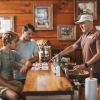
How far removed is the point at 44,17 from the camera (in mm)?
5430

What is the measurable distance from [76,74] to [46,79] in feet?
1.40

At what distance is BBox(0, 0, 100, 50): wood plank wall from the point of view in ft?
17.6

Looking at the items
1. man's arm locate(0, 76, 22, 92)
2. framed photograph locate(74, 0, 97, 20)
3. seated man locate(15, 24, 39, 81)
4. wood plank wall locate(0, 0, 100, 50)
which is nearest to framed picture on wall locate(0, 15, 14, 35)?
wood plank wall locate(0, 0, 100, 50)

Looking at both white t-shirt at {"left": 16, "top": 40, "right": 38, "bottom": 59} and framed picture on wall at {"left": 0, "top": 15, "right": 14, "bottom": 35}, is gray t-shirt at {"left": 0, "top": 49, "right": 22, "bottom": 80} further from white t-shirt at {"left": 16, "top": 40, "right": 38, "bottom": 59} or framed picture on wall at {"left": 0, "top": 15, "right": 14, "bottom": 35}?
framed picture on wall at {"left": 0, "top": 15, "right": 14, "bottom": 35}

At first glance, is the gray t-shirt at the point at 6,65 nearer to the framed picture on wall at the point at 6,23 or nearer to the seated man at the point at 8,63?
the seated man at the point at 8,63

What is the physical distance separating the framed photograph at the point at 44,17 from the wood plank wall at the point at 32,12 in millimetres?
78

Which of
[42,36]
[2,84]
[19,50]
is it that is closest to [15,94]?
[2,84]

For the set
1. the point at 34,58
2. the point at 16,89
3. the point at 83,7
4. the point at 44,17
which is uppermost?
the point at 83,7

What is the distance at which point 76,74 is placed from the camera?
3160 mm

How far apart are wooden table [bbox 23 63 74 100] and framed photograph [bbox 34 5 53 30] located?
228cm

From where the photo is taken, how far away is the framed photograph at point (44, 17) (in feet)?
17.7

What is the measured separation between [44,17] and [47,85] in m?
3.01

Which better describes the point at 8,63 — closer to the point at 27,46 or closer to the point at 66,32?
the point at 27,46

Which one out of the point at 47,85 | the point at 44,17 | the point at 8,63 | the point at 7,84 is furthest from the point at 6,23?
the point at 47,85
